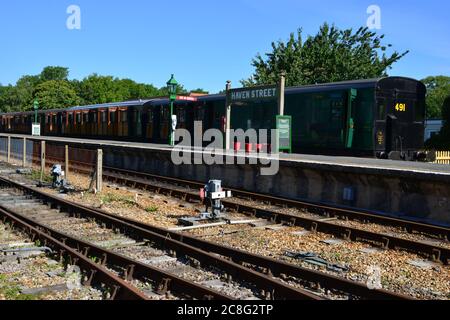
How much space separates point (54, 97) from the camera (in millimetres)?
73250

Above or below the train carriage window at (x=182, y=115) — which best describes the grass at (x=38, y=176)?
below

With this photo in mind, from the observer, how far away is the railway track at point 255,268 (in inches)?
219

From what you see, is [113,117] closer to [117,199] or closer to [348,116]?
[117,199]

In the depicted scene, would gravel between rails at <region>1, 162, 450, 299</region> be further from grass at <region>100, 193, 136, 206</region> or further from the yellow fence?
the yellow fence

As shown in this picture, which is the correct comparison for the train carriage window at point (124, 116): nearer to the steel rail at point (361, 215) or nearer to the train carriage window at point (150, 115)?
the train carriage window at point (150, 115)

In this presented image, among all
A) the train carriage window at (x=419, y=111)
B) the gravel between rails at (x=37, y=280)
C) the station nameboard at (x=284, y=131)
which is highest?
the train carriage window at (x=419, y=111)

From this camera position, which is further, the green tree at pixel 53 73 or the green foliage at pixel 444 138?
the green tree at pixel 53 73

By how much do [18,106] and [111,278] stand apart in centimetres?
13230

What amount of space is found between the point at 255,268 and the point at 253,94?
11968 millimetres

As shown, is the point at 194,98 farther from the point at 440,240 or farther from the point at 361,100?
the point at 440,240

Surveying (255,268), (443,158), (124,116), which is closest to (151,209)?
(255,268)

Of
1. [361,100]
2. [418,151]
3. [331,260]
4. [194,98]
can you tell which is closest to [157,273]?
[331,260]

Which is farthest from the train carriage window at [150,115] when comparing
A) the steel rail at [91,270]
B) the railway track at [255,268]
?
the steel rail at [91,270]

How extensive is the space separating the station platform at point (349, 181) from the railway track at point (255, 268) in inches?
214
